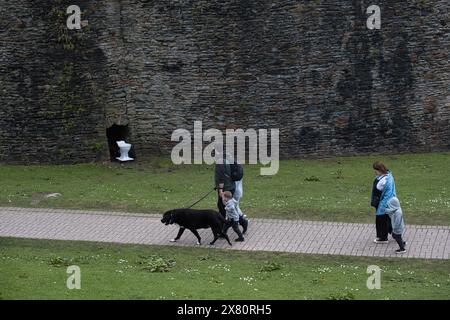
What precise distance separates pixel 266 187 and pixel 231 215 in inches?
170

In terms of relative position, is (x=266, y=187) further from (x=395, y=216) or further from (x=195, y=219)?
(x=395, y=216)

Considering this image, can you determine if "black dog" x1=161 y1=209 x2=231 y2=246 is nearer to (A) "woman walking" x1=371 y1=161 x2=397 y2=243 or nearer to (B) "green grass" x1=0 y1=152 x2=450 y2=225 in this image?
(B) "green grass" x1=0 y1=152 x2=450 y2=225

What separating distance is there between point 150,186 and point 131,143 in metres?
2.89

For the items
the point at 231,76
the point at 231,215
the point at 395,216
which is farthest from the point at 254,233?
the point at 231,76

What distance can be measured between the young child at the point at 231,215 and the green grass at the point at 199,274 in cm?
60

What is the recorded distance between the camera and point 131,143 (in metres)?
23.5

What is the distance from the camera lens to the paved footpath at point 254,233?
15984 millimetres

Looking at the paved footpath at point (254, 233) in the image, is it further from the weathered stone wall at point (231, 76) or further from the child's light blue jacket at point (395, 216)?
the weathered stone wall at point (231, 76)

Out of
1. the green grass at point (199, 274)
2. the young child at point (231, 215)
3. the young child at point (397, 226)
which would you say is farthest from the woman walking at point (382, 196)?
the young child at point (231, 215)

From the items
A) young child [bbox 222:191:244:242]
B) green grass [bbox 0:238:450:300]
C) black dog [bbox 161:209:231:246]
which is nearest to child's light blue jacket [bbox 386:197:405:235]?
green grass [bbox 0:238:450:300]

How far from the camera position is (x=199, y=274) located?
46.9 feet

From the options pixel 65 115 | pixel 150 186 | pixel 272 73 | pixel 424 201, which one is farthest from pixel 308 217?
pixel 65 115
